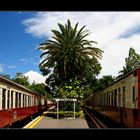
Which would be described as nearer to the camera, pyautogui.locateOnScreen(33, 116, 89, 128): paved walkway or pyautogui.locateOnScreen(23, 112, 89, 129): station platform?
pyautogui.locateOnScreen(23, 112, 89, 129): station platform

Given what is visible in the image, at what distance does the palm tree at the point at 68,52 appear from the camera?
128ft

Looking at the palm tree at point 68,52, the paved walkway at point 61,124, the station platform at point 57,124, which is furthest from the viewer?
the palm tree at point 68,52

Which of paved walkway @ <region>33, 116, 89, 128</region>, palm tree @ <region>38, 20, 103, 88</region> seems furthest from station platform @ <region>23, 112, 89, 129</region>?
palm tree @ <region>38, 20, 103, 88</region>

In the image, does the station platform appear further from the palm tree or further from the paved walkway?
the palm tree

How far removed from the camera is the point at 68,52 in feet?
128

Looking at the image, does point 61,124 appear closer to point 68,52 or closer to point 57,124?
point 57,124

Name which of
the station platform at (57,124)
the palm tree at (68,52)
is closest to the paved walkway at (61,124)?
the station platform at (57,124)

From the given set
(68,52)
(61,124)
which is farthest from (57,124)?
(68,52)

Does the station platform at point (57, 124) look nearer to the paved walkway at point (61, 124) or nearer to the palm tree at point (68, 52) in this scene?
the paved walkway at point (61, 124)

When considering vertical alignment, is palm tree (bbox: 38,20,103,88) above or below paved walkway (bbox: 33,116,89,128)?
above

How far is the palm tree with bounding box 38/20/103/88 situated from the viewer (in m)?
38.9

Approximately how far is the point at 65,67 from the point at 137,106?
26.3 metres
